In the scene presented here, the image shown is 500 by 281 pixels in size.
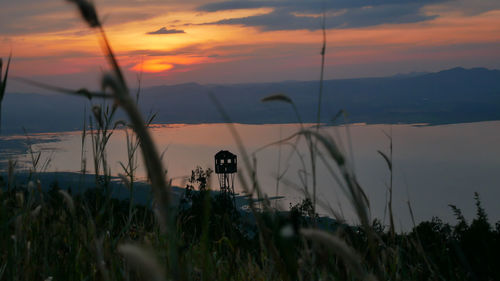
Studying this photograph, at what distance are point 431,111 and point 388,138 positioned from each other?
411 ft

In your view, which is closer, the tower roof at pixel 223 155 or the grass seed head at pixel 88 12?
the grass seed head at pixel 88 12

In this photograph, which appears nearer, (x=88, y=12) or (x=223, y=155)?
(x=88, y=12)

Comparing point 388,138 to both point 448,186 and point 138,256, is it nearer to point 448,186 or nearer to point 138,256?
point 138,256

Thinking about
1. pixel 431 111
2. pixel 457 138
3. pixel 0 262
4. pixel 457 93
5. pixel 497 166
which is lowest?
pixel 0 262

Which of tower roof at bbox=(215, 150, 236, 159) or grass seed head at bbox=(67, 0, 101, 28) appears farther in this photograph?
tower roof at bbox=(215, 150, 236, 159)

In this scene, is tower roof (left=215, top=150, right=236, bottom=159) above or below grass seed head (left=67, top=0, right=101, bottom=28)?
above

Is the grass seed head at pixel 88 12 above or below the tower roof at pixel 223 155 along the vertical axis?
below

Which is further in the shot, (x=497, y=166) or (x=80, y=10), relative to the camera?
(x=497, y=166)

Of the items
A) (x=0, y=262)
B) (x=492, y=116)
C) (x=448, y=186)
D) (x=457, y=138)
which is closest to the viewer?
(x=0, y=262)

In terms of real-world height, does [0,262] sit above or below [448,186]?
below

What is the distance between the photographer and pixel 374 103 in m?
117

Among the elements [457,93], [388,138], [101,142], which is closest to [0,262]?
[101,142]

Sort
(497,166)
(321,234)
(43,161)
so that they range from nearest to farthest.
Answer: (321,234) → (43,161) → (497,166)

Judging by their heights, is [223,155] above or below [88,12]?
above
